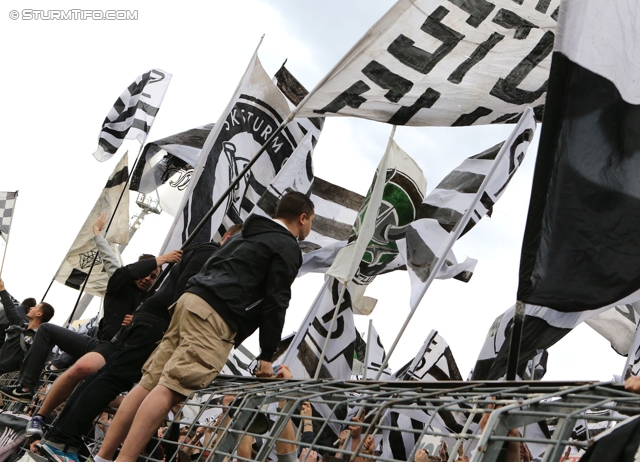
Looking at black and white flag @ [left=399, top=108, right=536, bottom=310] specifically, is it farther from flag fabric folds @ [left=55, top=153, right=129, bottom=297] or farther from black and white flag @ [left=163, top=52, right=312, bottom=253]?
flag fabric folds @ [left=55, top=153, right=129, bottom=297]

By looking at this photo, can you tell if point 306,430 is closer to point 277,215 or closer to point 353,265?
point 353,265

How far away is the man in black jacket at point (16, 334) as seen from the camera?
857 centimetres

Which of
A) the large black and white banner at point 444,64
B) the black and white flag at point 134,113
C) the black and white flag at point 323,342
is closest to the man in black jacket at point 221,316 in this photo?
the large black and white banner at point 444,64

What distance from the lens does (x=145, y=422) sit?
441 centimetres

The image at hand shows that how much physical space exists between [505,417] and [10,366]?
7.10 meters

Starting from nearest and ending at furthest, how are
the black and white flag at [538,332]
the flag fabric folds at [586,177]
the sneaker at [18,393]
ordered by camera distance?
the flag fabric folds at [586,177], the sneaker at [18,393], the black and white flag at [538,332]

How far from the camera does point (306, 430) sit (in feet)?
27.4

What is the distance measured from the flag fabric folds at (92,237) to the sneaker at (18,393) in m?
8.06

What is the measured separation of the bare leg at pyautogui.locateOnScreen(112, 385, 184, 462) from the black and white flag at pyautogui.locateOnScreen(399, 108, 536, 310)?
15.4ft

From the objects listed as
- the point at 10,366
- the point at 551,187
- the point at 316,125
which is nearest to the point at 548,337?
the point at 316,125

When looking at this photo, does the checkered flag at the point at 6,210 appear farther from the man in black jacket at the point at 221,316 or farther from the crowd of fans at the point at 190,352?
the man in black jacket at the point at 221,316

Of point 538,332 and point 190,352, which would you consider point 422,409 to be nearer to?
point 190,352

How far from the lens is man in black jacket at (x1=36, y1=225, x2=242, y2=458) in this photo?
5.23 metres

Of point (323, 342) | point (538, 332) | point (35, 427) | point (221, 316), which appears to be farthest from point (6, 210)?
point (221, 316)
